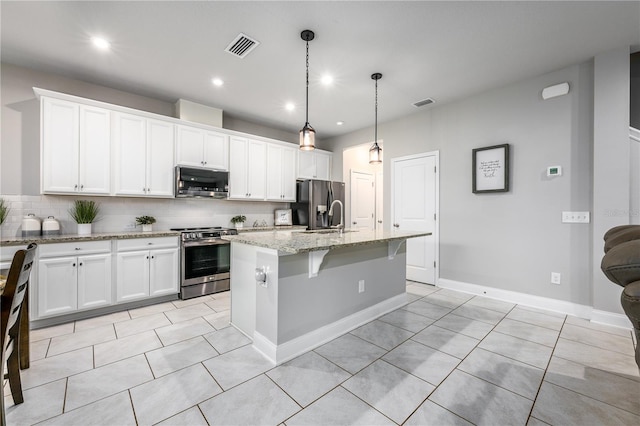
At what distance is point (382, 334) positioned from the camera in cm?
258

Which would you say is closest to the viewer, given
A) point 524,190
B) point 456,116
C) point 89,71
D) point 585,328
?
point 585,328

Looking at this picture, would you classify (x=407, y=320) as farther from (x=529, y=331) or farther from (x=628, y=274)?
(x=628, y=274)

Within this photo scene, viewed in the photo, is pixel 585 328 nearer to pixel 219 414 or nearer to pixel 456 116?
pixel 456 116

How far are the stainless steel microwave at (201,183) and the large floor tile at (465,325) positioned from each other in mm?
3414

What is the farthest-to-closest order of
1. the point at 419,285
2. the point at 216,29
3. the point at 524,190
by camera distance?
the point at 419,285
the point at 524,190
the point at 216,29

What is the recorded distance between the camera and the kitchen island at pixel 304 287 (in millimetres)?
2117

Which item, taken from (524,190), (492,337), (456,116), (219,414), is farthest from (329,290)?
(456,116)

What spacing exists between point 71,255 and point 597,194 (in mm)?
5558

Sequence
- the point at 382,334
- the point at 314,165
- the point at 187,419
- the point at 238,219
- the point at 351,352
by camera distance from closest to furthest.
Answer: the point at 187,419 < the point at 351,352 < the point at 382,334 < the point at 238,219 < the point at 314,165

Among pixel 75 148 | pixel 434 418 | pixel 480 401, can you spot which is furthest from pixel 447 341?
pixel 75 148

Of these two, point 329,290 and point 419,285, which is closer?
point 329,290

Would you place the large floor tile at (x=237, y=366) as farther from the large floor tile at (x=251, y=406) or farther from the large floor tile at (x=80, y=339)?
the large floor tile at (x=80, y=339)

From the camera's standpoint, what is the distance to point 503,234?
358cm

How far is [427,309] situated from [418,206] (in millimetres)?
1795
